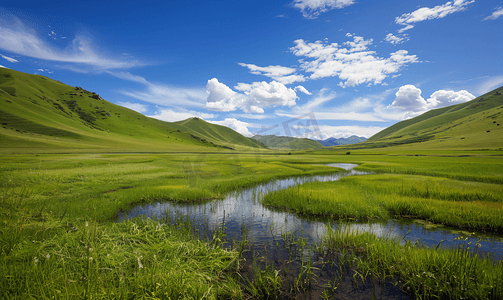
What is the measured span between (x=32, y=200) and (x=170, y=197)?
834cm

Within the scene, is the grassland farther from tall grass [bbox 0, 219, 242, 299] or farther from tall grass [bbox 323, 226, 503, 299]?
tall grass [bbox 323, 226, 503, 299]

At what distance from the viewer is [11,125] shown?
379 ft

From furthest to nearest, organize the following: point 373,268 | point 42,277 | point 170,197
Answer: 1. point 170,197
2. point 373,268
3. point 42,277

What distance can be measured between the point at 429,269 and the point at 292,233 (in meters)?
5.52

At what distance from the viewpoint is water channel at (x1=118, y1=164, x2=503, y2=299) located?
6402 mm

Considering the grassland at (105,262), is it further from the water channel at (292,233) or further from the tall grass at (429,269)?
the tall grass at (429,269)

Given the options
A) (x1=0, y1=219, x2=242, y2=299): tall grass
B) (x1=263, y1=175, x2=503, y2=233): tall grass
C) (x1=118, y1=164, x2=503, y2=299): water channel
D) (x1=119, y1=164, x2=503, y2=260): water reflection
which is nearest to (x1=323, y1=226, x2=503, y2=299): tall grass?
(x1=118, y1=164, x2=503, y2=299): water channel

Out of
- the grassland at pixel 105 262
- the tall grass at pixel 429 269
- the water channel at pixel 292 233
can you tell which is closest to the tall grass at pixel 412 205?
the water channel at pixel 292 233

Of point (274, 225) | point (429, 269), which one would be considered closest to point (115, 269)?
point (274, 225)

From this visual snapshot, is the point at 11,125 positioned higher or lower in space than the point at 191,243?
higher

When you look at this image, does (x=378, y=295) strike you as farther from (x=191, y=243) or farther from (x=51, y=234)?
(x=51, y=234)

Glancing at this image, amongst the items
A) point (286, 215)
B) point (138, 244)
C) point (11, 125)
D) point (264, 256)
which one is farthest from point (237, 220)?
point (11, 125)

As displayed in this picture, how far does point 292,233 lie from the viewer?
10383mm

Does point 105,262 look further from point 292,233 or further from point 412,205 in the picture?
point 412,205
